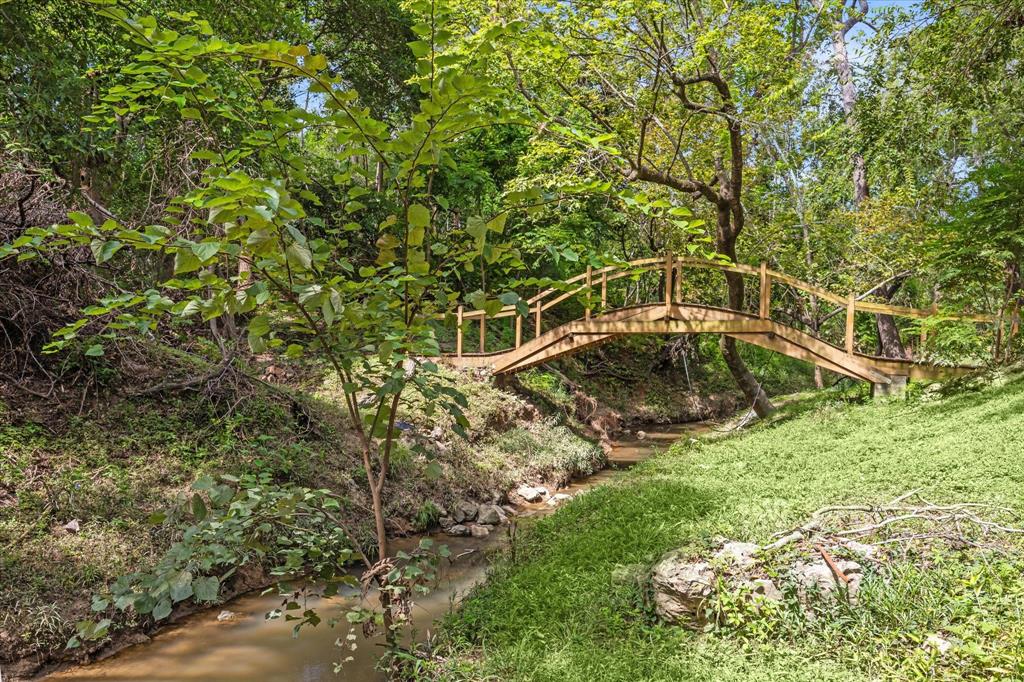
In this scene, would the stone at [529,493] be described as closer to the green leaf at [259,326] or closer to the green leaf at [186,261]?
the green leaf at [259,326]

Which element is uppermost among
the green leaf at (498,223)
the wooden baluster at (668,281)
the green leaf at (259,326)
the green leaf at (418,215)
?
the wooden baluster at (668,281)

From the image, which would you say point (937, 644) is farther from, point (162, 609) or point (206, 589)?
point (162, 609)

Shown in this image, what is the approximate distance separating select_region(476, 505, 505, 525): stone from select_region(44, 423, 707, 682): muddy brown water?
1.90m

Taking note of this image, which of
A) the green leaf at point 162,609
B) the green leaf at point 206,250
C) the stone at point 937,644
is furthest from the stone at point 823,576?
the green leaf at point 206,250

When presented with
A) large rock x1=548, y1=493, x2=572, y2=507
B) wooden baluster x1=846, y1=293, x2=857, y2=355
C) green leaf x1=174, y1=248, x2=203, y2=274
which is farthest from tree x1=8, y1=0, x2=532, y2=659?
wooden baluster x1=846, y1=293, x2=857, y2=355

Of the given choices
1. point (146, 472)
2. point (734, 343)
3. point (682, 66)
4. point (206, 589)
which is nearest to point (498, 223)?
point (206, 589)

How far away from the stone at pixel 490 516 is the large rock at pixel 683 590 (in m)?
4.30

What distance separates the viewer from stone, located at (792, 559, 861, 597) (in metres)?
3.29

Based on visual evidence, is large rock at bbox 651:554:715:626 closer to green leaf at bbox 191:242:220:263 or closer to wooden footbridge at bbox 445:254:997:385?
green leaf at bbox 191:242:220:263

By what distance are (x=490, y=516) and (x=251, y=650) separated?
3.63 meters

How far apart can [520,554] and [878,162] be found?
32.0 ft

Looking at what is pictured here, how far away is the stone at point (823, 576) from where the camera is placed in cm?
329

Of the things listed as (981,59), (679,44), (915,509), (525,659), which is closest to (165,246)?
(525,659)

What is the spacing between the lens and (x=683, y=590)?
3.67m
